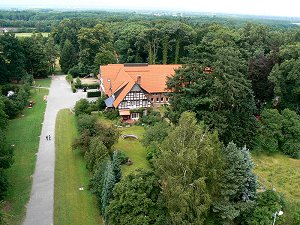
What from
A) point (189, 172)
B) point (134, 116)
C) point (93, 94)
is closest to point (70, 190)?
point (189, 172)

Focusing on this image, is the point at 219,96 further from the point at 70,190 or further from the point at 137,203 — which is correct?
the point at 70,190

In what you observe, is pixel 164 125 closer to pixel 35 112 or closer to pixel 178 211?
pixel 178 211

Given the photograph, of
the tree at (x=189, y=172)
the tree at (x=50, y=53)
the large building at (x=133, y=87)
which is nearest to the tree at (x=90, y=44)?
the tree at (x=50, y=53)

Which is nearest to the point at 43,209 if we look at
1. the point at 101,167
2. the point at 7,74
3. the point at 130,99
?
the point at 101,167

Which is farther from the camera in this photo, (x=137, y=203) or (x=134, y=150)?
(x=134, y=150)

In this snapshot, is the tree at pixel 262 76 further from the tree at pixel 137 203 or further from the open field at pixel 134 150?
the tree at pixel 137 203
